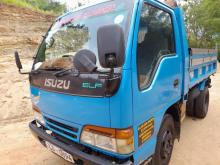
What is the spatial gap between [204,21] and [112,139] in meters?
24.8

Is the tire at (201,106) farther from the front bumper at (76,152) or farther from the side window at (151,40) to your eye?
the front bumper at (76,152)

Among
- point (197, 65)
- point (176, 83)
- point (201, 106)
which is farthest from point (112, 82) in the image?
point (201, 106)

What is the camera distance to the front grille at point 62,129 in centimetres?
221

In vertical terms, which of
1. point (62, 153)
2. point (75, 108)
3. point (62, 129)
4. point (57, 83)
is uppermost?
point (57, 83)

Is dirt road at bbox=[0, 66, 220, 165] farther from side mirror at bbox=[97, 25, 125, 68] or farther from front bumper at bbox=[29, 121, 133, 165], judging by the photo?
side mirror at bbox=[97, 25, 125, 68]

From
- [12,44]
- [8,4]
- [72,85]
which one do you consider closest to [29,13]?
[8,4]

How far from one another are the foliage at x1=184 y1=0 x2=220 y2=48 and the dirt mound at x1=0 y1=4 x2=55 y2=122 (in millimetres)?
14022

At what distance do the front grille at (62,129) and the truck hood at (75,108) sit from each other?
82 millimetres

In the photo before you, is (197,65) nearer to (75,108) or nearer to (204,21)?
(75,108)

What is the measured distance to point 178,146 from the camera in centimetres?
367

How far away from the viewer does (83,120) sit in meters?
2.06

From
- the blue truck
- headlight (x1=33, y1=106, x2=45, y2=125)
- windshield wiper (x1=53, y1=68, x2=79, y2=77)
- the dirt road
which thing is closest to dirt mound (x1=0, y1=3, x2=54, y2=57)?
the dirt road

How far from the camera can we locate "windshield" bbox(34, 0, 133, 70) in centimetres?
220

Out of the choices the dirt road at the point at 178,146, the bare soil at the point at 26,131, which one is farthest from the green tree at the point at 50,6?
the dirt road at the point at 178,146
